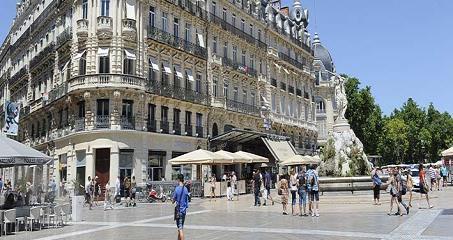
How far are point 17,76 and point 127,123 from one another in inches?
847

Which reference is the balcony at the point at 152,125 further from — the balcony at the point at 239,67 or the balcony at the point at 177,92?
the balcony at the point at 239,67

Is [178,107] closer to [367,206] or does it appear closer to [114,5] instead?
[114,5]

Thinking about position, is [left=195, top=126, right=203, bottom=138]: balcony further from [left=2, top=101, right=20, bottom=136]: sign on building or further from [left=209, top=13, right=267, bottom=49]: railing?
[left=2, top=101, right=20, bottom=136]: sign on building

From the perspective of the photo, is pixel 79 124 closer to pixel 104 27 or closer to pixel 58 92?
pixel 58 92

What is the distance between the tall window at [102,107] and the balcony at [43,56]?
→ 26.1 feet

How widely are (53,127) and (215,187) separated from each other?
539 inches

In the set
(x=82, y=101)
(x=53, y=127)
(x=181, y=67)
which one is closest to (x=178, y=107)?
(x=181, y=67)

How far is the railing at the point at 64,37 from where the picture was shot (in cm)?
3322

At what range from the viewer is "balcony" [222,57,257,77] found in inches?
1625

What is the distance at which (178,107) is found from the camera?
116 feet

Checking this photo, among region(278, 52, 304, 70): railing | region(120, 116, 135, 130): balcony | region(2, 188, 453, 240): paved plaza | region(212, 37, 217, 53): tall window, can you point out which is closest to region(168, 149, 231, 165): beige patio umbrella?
region(120, 116, 135, 130): balcony

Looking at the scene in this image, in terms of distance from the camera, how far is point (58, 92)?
113ft

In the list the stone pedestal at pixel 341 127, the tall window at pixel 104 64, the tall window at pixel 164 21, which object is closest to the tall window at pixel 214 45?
the tall window at pixel 164 21

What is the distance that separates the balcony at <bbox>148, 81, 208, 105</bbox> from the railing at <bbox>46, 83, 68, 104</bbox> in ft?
19.2
